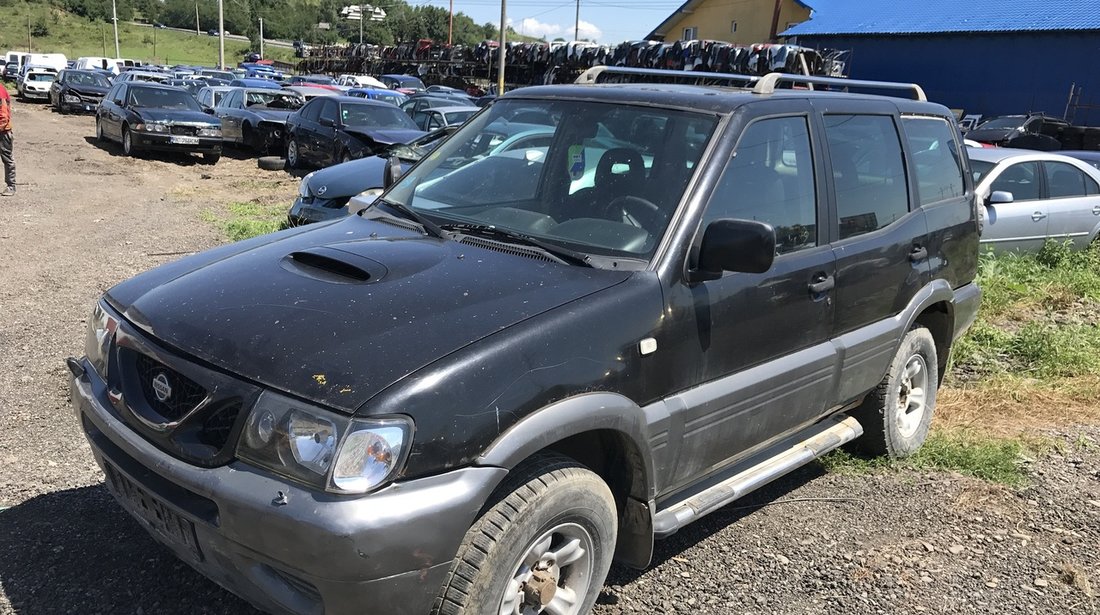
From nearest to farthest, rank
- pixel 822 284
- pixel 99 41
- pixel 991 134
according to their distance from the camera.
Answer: pixel 822 284, pixel 991 134, pixel 99 41

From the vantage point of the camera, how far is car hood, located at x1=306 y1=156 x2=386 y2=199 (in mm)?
8500

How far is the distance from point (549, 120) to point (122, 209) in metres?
9.58

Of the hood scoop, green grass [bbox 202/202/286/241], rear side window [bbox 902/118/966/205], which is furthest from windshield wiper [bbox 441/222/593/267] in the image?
green grass [bbox 202/202/286/241]

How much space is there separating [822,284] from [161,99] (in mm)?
17594

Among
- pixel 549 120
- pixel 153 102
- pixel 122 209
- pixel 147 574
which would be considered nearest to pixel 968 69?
pixel 153 102

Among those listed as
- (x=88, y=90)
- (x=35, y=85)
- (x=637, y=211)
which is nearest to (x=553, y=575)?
(x=637, y=211)

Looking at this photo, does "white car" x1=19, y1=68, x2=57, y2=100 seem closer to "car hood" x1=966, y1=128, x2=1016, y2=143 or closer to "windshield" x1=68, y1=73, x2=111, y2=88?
"windshield" x1=68, y1=73, x2=111, y2=88

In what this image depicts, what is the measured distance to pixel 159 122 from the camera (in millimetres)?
16781

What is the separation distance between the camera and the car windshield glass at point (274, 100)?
19.7 m

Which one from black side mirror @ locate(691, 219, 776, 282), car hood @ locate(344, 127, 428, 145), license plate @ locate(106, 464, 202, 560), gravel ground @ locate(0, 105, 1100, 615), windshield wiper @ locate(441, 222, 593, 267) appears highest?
black side mirror @ locate(691, 219, 776, 282)

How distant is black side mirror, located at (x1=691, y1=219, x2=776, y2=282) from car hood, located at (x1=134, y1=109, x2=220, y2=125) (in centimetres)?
1614

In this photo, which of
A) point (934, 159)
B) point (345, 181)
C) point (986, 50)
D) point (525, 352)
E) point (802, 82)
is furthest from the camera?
point (986, 50)

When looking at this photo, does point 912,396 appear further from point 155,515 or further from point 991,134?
point 991,134

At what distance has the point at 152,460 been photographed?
2.58 metres
